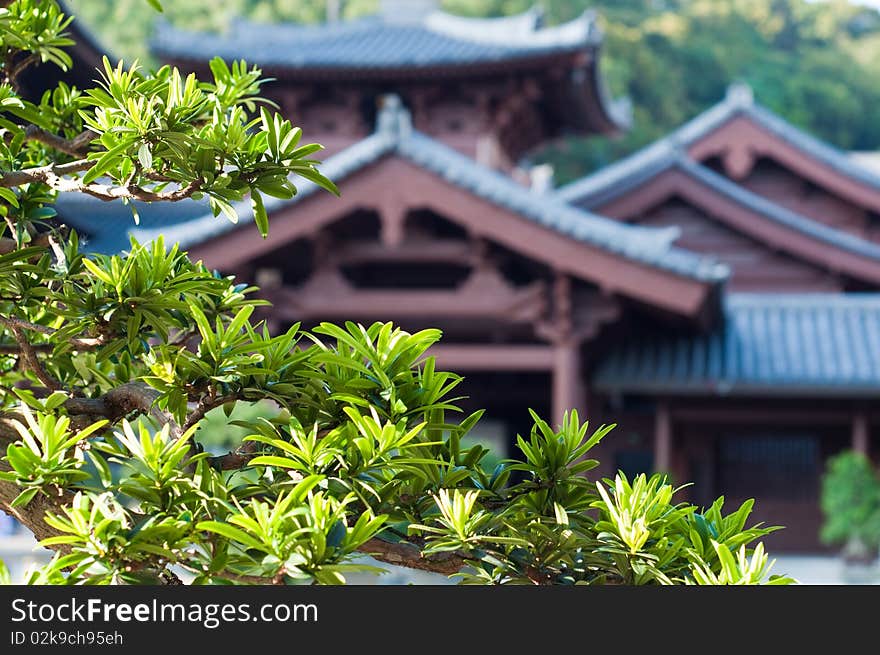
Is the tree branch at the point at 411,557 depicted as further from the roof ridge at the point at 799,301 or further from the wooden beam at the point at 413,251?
the roof ridge at the point at 799,301

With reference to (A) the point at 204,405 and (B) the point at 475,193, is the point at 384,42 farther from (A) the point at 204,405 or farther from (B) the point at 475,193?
(A) the point at 204,405

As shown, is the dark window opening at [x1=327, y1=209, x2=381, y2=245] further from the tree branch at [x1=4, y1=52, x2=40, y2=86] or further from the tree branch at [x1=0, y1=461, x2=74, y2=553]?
the tree branch at [x1=0, y1=461, x2=74, y2=553]

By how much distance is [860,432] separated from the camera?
39.7ft

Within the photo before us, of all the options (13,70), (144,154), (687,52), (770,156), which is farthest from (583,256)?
(687,52)

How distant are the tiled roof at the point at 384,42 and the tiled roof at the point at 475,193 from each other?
5110 mm

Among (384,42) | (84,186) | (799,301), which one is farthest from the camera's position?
(384,42)

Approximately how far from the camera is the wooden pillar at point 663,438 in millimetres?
12023

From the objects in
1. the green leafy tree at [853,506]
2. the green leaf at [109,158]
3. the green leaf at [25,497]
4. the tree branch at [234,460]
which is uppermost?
the green leafy tree at [853,506]

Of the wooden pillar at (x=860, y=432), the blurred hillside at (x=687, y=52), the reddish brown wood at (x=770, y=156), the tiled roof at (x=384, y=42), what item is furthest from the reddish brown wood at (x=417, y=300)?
the blurred hillside at (x=687, y=52)

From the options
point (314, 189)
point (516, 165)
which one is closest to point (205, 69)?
point (516, 165)

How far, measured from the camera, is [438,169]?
10.4 m

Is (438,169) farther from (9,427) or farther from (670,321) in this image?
(9,427)

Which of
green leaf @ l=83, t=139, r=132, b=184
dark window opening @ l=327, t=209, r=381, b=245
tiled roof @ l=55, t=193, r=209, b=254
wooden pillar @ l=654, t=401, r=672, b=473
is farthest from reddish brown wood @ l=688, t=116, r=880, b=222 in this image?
green leaf @ l=83, t=139, r=132, b=184

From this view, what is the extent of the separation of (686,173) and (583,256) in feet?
12.7
